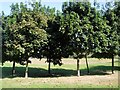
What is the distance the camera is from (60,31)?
33.3 meters

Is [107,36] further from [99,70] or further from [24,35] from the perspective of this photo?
[24,35]

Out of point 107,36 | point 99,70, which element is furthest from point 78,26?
point 99,70

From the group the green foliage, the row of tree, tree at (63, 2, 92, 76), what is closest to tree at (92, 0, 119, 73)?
the row of tree

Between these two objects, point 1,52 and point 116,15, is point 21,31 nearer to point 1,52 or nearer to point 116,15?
point 1,52

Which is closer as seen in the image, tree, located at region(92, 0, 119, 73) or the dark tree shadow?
tree, located at region(92, 0, 119, 73)

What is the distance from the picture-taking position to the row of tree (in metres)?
32.2

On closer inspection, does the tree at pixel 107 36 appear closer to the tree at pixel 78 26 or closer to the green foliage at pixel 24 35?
the tree at pixel 78 26

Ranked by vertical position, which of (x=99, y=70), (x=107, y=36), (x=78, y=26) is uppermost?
(x=78, y=26)

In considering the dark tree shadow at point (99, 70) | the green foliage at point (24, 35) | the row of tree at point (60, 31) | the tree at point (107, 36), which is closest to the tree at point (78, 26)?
the row of tree at point (60, 31)

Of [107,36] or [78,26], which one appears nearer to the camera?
[78,26]

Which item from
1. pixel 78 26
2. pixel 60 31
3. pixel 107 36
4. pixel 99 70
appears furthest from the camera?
pixel 99 70

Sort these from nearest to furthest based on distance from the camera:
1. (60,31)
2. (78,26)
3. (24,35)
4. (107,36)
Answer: (78,26)
(24,35)
(60,31)
(107,36)

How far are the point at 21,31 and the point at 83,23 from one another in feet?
22.1

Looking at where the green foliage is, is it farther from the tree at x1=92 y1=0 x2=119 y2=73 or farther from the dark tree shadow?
the dark tree shadow
